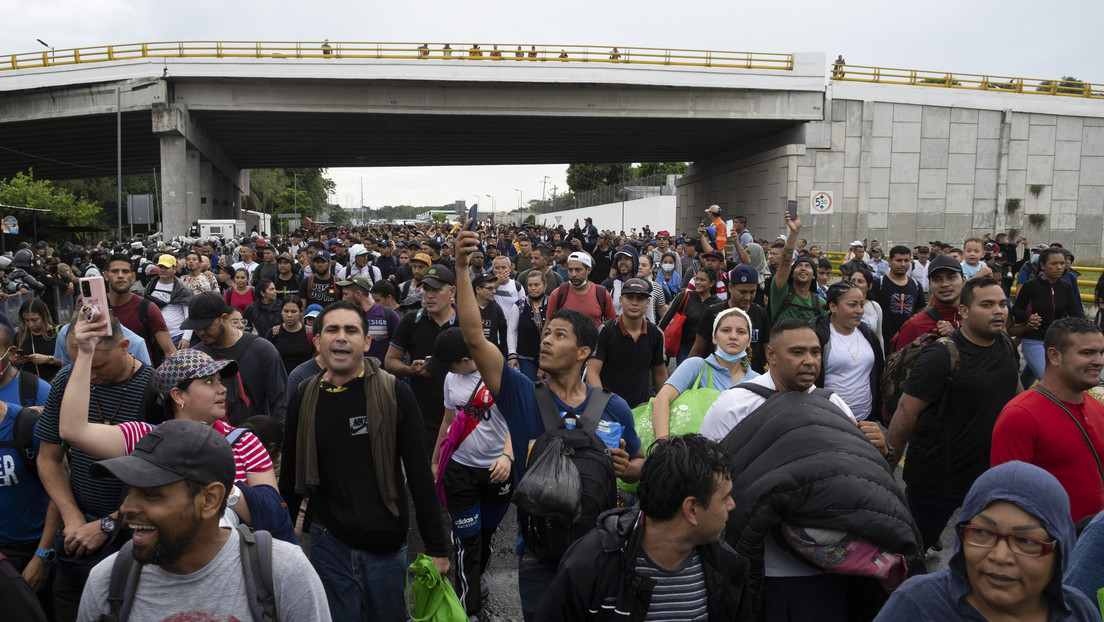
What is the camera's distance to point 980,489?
2.06 meters

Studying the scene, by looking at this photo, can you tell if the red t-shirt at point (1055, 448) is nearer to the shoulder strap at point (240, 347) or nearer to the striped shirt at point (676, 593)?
the striped shirt at point (676, 593)

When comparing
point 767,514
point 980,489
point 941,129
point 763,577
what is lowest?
point 763,577

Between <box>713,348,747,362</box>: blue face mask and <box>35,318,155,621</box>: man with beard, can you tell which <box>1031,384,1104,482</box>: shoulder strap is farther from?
<box>35,318,155,621</box>: man with beard

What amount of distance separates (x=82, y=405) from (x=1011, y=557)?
3109 millimetres

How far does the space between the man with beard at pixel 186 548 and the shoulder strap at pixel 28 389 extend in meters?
2.13

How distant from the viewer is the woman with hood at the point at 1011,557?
1962 mm

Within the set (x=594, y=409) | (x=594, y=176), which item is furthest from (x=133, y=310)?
(x=594, y=176)

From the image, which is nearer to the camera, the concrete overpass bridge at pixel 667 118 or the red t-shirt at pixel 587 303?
the red t-shirt at pixel 587 303

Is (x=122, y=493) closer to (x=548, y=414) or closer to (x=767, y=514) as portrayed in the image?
(x=548, y=414)

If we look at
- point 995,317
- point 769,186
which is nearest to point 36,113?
point 769,186

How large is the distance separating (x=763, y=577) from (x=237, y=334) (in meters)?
4.28

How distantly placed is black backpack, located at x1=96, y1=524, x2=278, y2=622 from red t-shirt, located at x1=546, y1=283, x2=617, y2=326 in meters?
5.76

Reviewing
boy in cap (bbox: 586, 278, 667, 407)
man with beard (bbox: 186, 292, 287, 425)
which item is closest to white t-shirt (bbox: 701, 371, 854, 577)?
boy in cap (bbox: 586, 278, 667, 407)

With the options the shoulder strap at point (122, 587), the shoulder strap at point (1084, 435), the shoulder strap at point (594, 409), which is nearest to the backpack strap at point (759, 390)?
the shoulder strap at point (594, 409)
